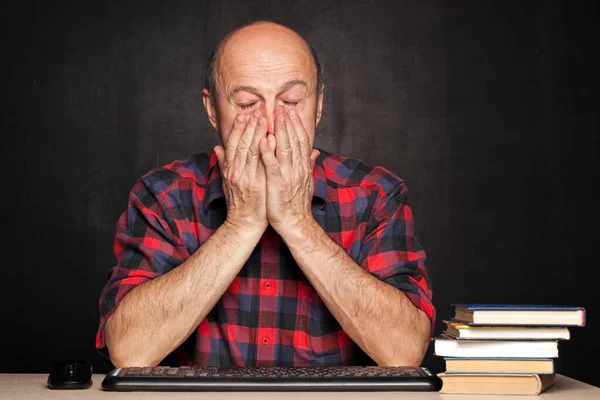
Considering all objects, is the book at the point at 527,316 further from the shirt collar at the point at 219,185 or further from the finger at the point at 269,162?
the shirt collar at the point at 219,185

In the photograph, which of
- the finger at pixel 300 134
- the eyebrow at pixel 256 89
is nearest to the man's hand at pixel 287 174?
the finger at pixel 300 134

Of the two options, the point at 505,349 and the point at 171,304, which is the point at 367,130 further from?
the point at 505,349

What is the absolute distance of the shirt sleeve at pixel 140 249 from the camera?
72.8 inches

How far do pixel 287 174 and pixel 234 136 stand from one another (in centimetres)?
14

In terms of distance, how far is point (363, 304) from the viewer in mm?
1778

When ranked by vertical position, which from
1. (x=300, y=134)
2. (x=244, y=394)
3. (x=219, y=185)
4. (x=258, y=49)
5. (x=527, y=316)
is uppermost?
(x=258, y=49)

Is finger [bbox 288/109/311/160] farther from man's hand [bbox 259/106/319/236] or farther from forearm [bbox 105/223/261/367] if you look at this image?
forearm [bbox 105/223/261/367]

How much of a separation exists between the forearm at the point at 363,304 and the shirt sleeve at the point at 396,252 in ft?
0.21

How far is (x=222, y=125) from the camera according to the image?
201cm

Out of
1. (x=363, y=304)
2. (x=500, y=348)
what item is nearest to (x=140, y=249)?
(x=363, y=304)

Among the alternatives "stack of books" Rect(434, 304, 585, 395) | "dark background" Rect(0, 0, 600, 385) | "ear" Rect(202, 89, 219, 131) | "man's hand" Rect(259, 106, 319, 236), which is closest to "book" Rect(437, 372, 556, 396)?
"stack of books" Rect(434, 304, 585, 395)

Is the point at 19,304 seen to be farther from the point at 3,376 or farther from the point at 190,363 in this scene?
the point at 3,376

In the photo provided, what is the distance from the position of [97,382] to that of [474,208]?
2210 mm

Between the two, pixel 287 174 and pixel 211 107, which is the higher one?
pixel 211 107
